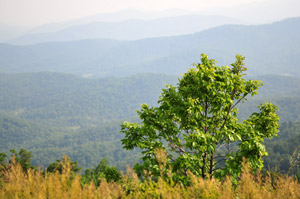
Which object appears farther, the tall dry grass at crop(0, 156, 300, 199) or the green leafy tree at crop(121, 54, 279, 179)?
the green leafy tree at crop(121, 54, 279, 179)

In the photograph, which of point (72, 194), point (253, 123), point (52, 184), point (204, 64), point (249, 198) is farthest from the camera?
point (253, 123)

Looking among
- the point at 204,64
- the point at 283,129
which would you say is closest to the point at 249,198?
the point at 204,64

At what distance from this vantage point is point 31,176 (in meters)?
5.31

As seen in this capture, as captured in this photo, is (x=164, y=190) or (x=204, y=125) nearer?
(x=164, y=190)

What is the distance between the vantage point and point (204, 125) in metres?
8.66

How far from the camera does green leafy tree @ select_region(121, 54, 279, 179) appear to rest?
8055mm

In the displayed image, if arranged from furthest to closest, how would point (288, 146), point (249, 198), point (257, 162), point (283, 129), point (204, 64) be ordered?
point (283, 129) → point (288, 146) → point (204, 64) → point (257, 162) → point (249, 198)

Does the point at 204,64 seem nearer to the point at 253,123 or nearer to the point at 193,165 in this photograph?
the point at 253,123

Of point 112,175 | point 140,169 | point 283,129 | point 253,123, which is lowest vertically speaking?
point 283,129

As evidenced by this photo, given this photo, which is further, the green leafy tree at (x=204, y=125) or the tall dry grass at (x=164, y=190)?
the green leafy tree at (x=204, y=125)

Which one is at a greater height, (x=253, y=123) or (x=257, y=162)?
(x=253, y=123)

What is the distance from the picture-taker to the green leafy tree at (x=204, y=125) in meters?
8.05

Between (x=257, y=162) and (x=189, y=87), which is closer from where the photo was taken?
(x=257, y=162)

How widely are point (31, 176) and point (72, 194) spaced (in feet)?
4.86
